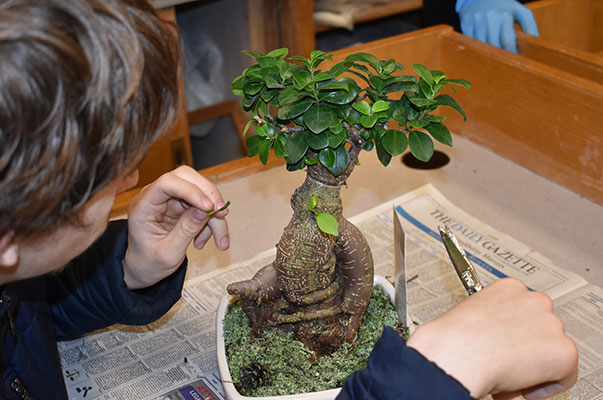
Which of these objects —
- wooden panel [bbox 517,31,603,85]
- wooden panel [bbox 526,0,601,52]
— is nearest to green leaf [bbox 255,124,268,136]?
wooden panel [bbox 517,31,603,85]

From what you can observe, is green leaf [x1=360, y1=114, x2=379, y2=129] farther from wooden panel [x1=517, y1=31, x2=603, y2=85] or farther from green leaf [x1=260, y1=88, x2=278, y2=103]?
wooden panel [x1=517, y1=31, x2=603, y2=85]

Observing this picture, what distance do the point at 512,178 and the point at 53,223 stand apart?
94cm

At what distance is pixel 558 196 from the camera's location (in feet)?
3.84

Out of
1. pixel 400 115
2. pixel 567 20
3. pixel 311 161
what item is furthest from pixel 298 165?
pixel 567 20

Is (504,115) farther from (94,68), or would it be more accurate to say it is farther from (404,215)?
(94,68)

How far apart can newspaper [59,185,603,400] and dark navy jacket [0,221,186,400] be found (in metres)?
0.05

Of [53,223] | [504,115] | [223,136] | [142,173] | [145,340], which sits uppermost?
[53,223]

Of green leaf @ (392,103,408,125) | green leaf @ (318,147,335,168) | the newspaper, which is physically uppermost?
green leaf @ (392,103,408,125)

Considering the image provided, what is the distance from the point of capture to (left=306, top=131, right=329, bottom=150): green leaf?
2.15 ft

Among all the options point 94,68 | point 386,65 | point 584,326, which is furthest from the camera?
point 584,326

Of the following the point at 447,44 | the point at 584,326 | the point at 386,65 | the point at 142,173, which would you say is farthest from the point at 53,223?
the point at 142,173

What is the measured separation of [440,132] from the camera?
0.68 m

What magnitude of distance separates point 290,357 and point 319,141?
0.90 ft

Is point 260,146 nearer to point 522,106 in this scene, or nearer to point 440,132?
point 440,132
